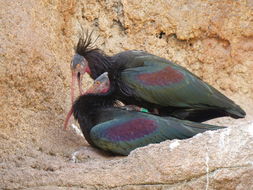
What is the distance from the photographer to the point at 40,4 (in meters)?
7.57

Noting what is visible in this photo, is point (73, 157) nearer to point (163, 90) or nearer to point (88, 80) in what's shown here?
point (163, 90)

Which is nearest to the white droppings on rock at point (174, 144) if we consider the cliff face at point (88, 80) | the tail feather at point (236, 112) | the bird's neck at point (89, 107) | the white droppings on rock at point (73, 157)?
the cliff face at point (88, 80)

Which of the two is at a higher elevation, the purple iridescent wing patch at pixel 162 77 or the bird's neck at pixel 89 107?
the purple iridescent wing patch at pixel 162 77

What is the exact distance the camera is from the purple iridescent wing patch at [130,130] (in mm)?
6012

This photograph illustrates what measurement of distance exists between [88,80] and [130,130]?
6.90 feet

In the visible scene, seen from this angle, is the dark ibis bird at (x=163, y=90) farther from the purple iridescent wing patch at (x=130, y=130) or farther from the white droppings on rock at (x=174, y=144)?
the white droppings on rock at (x=174, y=144)

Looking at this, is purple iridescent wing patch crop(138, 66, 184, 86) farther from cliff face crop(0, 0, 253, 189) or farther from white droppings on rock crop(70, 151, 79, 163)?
white droppings on rock crop(70, 151, 79, 163)

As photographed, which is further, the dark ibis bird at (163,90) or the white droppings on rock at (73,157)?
the dark ibis bird at (163,90)

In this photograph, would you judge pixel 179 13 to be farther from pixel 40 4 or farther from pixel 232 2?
pixel 40 4

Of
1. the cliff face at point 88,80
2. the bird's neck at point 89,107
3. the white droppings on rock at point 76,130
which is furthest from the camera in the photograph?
the white droppings on rock at point 76,130

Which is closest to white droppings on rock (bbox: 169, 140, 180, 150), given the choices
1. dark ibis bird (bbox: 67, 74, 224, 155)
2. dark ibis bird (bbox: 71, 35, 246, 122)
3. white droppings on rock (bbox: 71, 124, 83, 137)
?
dark ibis bird (bbox: 67, 74, 224, 155)

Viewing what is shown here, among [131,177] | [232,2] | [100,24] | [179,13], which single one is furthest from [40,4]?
[131,177]

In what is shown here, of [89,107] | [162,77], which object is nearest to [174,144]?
[89,107]

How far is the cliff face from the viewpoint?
5.07m
